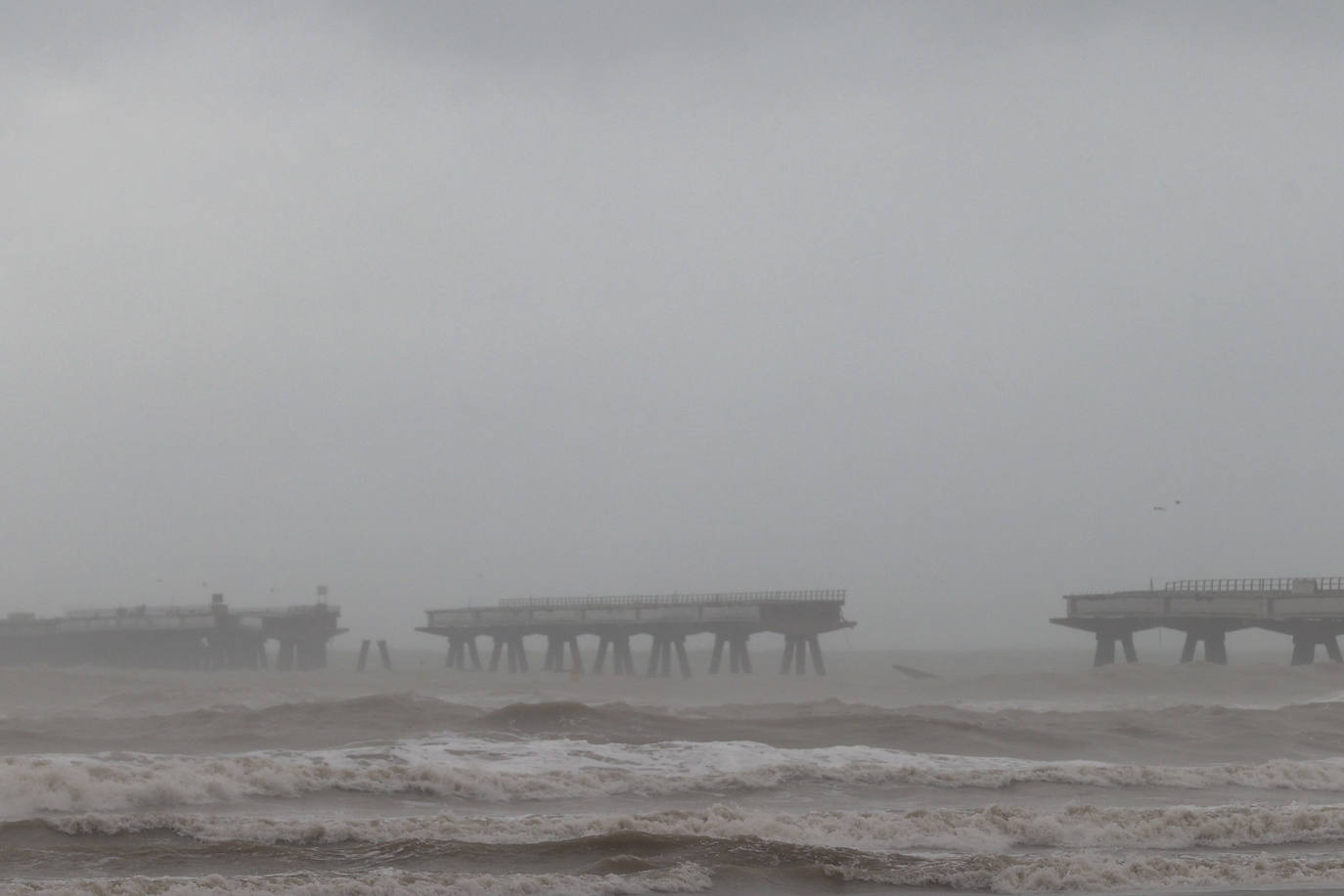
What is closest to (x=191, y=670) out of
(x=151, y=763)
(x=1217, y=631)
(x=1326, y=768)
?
(x=1217, y=631)

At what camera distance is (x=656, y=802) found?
1681 cm

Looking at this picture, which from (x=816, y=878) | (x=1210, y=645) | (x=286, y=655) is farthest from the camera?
(x=286, y=655)

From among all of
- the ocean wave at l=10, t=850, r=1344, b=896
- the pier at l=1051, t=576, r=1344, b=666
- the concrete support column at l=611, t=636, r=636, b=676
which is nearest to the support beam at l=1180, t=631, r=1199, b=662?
the pier at l=1051, t=576, r=1344, b=666

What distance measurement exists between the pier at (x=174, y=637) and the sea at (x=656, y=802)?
54.4 meters

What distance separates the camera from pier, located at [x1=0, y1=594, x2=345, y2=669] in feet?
265

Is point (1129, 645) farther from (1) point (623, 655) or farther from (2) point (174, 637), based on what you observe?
(2) point (174, 637)

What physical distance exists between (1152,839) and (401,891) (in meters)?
8.74

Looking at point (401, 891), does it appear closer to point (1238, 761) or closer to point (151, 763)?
point (151, 763)

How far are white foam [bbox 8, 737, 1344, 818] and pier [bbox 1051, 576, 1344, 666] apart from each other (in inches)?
1085

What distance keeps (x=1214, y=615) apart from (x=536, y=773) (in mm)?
39611

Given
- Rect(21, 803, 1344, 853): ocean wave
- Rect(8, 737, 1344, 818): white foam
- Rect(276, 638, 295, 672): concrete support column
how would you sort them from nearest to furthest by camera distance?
Rect(21, 803, 1344, 853): ocean wave
Rect(8, 737, 1344, 818): white foam
Rect(276, 638, 295, 672): concrete support column

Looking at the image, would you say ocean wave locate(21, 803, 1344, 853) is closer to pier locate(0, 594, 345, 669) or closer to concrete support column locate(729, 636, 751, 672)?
concrete support column locate(729, 636, 751, 672)

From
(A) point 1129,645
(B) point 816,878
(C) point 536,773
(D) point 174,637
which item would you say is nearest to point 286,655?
(D) point 174,637

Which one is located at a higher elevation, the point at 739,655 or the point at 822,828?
the point at 822,828
